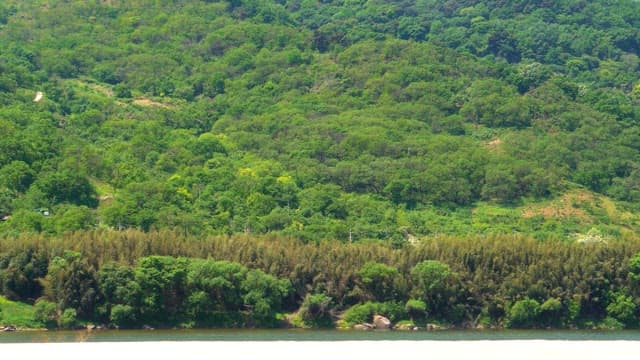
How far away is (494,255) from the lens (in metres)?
94.6

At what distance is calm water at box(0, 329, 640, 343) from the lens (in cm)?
7931

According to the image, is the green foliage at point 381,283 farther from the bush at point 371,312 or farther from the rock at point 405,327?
the rock at point 405,327

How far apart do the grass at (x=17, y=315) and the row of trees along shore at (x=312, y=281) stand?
26.3 inches

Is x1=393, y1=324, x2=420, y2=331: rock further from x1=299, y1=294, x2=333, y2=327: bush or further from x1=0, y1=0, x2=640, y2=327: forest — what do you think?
x1=299, y1=294, x2=333, y2=327: bush

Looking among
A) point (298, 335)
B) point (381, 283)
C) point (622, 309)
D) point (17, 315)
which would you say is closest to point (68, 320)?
point (17, 315)

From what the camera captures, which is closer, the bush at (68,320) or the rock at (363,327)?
the bush at (68,320)

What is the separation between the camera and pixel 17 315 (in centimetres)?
8619

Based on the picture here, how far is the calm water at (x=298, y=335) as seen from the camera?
3123 inches

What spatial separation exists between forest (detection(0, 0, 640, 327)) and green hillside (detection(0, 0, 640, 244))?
310mm

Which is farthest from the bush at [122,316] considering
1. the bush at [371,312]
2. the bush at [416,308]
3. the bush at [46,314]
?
the bush at [416,308]

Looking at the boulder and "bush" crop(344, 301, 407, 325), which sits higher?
"bush" crop(344, 301, 407, 325)
